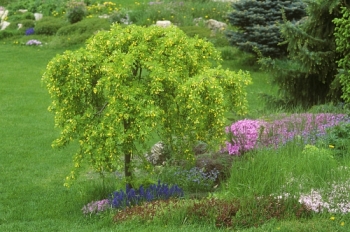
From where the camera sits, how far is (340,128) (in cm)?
861

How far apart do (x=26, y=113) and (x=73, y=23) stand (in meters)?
10.3

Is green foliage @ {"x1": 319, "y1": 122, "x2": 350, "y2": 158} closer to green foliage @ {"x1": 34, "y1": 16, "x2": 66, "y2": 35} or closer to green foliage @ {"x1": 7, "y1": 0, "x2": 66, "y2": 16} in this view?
green foliage @ {"x1": 34, "y1": 16, "x2": 66, "y2": 35}

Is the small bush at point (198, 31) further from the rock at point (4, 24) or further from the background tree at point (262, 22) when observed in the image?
the rock at point (4, 24)

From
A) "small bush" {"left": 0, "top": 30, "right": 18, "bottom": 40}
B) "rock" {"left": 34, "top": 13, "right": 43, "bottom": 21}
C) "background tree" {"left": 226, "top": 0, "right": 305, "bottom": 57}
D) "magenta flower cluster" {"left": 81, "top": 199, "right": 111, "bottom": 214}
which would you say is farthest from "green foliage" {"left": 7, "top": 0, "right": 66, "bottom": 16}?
"magenta flower cluster" {"left": 81, "top": 199, "right": 111, "bottom": 214}

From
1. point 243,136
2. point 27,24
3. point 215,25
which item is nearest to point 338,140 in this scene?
point 243,136

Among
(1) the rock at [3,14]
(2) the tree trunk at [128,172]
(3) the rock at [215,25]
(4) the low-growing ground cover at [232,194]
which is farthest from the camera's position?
(1) the rock at [3,14]

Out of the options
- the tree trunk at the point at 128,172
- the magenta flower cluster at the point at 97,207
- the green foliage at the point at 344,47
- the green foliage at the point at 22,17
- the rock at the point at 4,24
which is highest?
the green foliage at the point at 344,47

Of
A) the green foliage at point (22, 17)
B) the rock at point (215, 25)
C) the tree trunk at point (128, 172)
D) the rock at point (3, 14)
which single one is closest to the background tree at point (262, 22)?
the rock at point (215, 25)

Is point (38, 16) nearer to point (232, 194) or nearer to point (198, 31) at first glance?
point (198, 31)

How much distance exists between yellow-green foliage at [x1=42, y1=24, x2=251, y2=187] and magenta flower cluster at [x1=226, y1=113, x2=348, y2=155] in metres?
1.04

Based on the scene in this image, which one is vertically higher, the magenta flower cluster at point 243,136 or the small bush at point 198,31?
the magenta flower cluster at point 243,136

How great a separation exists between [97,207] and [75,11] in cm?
1642

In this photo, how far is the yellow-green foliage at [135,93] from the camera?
7078 mm

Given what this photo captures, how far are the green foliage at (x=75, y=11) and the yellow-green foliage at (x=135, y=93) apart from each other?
15.6 m
